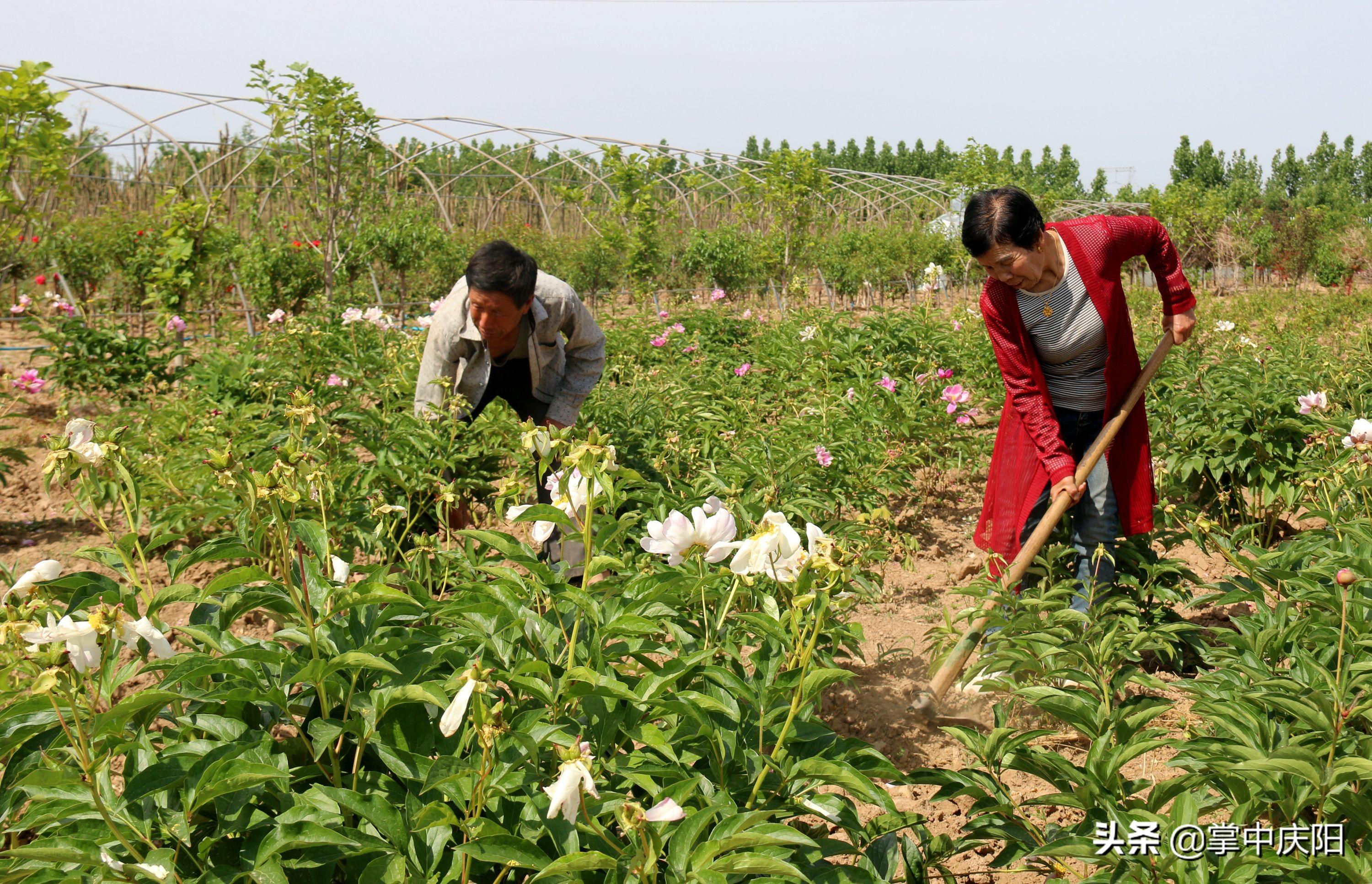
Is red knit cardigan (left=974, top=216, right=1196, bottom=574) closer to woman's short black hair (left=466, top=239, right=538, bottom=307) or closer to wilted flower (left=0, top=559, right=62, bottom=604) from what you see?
woman's short black hair (left=466, top=239, right=538, bottom=307)

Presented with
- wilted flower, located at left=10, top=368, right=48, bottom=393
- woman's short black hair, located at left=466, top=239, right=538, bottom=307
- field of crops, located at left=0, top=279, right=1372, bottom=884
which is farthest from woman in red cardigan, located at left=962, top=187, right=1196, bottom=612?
wilted flower, located at left=10, top=368, right=48, bottom=393

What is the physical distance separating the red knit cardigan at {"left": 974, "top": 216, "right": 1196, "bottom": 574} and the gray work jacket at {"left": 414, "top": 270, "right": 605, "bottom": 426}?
49.9 inches

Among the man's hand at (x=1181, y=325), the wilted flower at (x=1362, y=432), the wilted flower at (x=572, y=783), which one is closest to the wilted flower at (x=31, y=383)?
the wilted flower at (x=572, y=783)

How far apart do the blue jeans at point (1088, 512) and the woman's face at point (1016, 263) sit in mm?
423

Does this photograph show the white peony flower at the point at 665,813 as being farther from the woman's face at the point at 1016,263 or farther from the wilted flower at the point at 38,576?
the woman's face at the point at 1016,263

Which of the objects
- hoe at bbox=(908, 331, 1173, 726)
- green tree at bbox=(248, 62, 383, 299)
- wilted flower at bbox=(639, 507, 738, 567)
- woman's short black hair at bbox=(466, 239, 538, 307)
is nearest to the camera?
wilted flower at bbox=(639, 507, 738, 567)

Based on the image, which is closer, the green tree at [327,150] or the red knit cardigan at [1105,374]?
the red knit cardigan at [1105,374]

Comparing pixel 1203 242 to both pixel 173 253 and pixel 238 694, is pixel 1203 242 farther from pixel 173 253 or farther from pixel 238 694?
pixel 238 694

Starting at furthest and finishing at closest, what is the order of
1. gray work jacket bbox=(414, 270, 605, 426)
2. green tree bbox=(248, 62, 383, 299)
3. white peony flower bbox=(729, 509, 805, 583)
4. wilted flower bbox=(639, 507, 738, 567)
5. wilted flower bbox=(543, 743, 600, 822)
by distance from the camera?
green tree bbox=(248, 62, 383, 299) → gray work jacket bbox=(414, 270, 605, 426) → wilted flower bbox=(639, 507, 738, 567) → white peony flower bbox=(729, 509, 805, 583) → wilted flower bbox=(543, 743, 600, 822)

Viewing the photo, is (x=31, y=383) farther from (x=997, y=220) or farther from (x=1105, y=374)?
(x=1105, y=374)

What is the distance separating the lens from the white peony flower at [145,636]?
1.16m

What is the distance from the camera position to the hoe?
2547 mm

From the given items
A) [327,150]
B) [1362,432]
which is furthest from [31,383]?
[1362,432]

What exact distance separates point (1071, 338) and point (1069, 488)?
1.33ft
